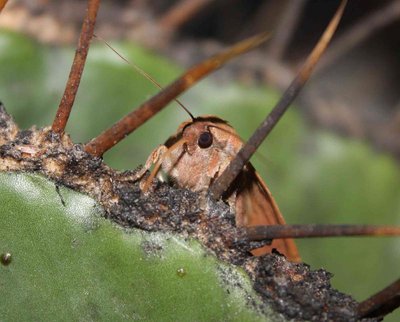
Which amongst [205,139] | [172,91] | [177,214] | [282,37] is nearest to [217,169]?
[205,139]

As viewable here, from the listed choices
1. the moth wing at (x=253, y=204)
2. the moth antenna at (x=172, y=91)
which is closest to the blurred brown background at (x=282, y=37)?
the moth antenna at (x=172, y=91)

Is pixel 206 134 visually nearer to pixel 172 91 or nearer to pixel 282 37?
pixel 172 91

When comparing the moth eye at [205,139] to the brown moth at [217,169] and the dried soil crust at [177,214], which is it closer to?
the brown moth at [217,169]

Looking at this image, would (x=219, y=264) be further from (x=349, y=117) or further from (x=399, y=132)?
(x=399, y=132)

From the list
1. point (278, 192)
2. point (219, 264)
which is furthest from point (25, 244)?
point (278, 192)

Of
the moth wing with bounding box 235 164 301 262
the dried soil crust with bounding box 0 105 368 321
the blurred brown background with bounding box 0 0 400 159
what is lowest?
the dried soil crust with bounding box 0 105 368 321

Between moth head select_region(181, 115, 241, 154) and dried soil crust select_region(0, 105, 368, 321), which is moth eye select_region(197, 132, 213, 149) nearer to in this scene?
moth head select_region(181, 115, 241, 154)

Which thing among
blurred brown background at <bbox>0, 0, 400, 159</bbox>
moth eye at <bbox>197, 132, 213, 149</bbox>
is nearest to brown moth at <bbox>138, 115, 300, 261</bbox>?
moth eye at <bbox>197, 132, 213, 149</bbox>
